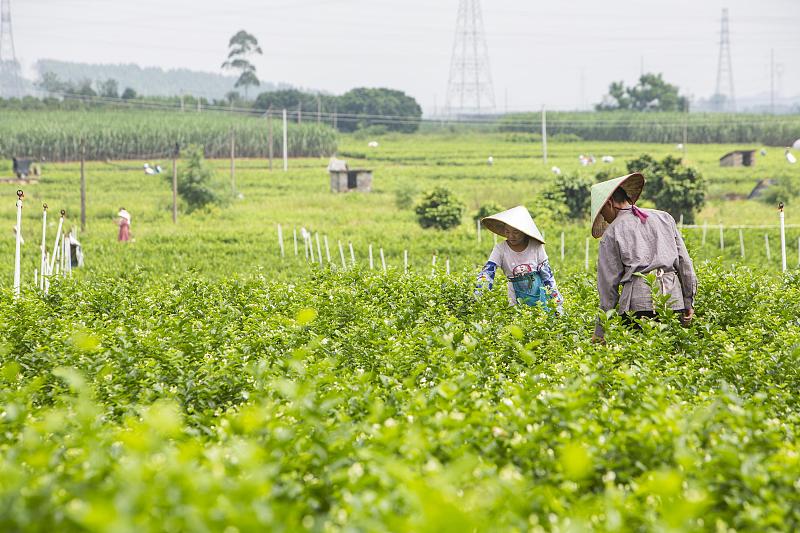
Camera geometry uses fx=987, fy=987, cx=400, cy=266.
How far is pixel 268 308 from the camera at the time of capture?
8.30 meters

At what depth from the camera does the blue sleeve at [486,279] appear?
25.5ft

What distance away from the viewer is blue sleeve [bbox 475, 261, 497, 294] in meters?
7.78

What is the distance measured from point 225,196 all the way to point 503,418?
32.8 metres

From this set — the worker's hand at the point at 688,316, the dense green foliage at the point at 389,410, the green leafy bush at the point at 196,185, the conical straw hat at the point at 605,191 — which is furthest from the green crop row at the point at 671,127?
the worker's hand at the point at 688,316

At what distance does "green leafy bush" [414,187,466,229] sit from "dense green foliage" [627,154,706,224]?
5.77 m

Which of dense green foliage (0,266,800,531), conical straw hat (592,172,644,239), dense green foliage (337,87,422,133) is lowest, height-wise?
dense green foliage (0,266,800,531)

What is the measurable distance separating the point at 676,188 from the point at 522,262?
73.8 feet

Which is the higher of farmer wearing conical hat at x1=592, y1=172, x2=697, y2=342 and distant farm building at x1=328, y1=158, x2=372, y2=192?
distant farm building at x1=328, y1=158, x2=372, y2=192

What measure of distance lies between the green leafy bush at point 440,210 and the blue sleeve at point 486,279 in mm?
21083

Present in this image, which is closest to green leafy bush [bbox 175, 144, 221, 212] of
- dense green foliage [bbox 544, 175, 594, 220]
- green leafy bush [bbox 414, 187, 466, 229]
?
green leafy bush [bbox 414, 187, 466, 229]

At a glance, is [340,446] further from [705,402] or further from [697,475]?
[705,402]

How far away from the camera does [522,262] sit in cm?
801

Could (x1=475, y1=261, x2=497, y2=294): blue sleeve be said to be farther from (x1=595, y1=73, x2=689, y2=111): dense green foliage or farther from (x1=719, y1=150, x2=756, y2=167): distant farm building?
(x1=595, y1=73, x2=689, y2=111): dense green foliage

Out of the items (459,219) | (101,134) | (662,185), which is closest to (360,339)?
(459,219)
